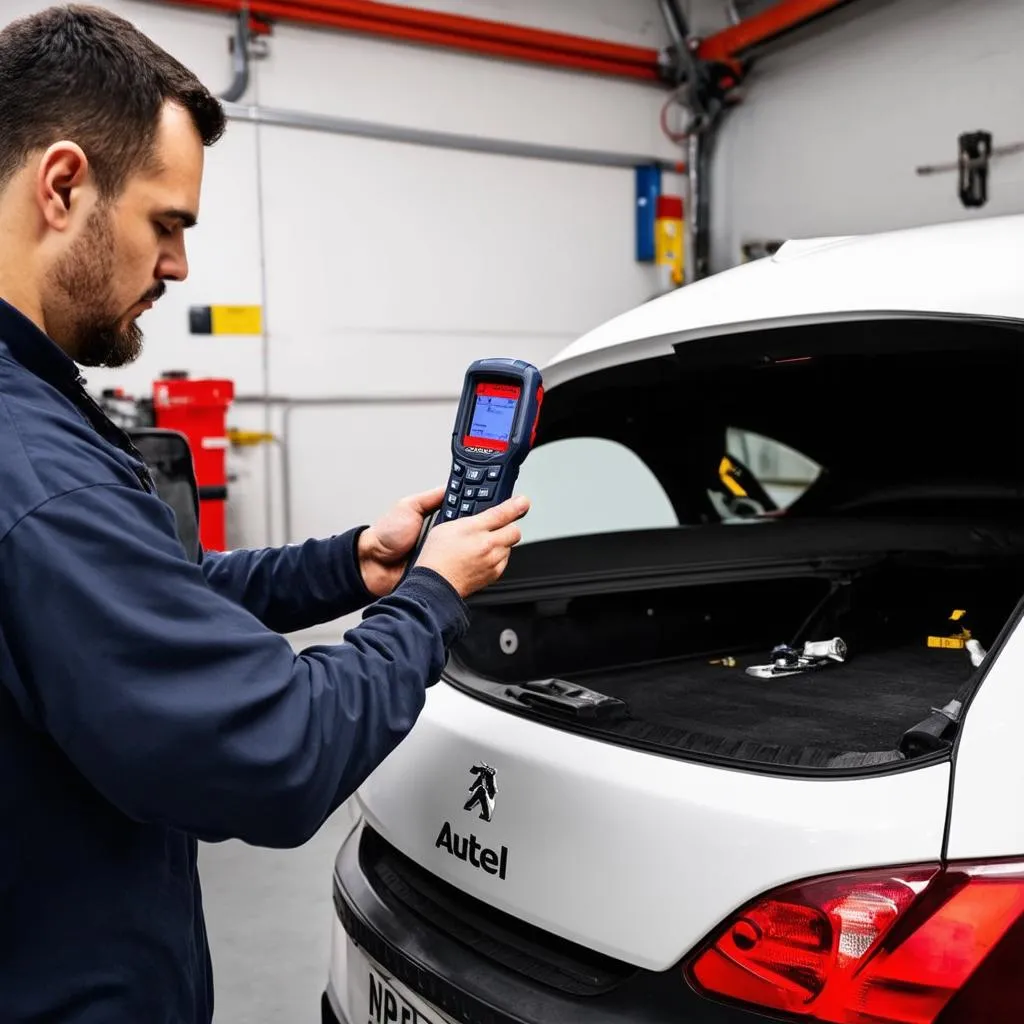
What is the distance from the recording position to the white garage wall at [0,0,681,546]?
511cm

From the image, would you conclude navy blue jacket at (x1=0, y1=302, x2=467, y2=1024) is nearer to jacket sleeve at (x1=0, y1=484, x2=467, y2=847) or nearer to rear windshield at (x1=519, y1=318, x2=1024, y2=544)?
jacket sleeve at (x1=0, y1=484, x2=467, y2=847)

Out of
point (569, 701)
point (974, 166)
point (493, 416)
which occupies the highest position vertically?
point (974, 166)

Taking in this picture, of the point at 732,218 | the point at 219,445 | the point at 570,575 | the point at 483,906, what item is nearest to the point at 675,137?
the point at 732,218

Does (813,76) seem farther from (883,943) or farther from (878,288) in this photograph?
(883,943)

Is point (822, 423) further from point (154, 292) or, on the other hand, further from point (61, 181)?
point (61, 181)

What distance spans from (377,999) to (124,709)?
0.71m

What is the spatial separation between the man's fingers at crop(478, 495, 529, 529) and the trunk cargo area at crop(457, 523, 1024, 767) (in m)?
0.30

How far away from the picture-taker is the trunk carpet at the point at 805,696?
4.79 feet

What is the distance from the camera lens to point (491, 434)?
1.29 metres

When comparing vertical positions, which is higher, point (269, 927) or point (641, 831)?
point (641, 831)

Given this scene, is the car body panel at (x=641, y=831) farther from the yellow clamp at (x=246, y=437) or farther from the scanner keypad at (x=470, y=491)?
the yellow clamp at (x=246, y=437)

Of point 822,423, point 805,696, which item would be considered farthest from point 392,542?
point 822,423

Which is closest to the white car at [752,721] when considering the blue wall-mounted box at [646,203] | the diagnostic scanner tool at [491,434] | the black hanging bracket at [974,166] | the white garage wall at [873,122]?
the diagnostic scanner tool at [491,434]

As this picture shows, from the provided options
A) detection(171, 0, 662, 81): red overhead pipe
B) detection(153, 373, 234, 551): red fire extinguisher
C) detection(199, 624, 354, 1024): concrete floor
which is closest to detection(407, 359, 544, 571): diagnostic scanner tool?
detection(199, 624, 354, 1024): concrete floor
